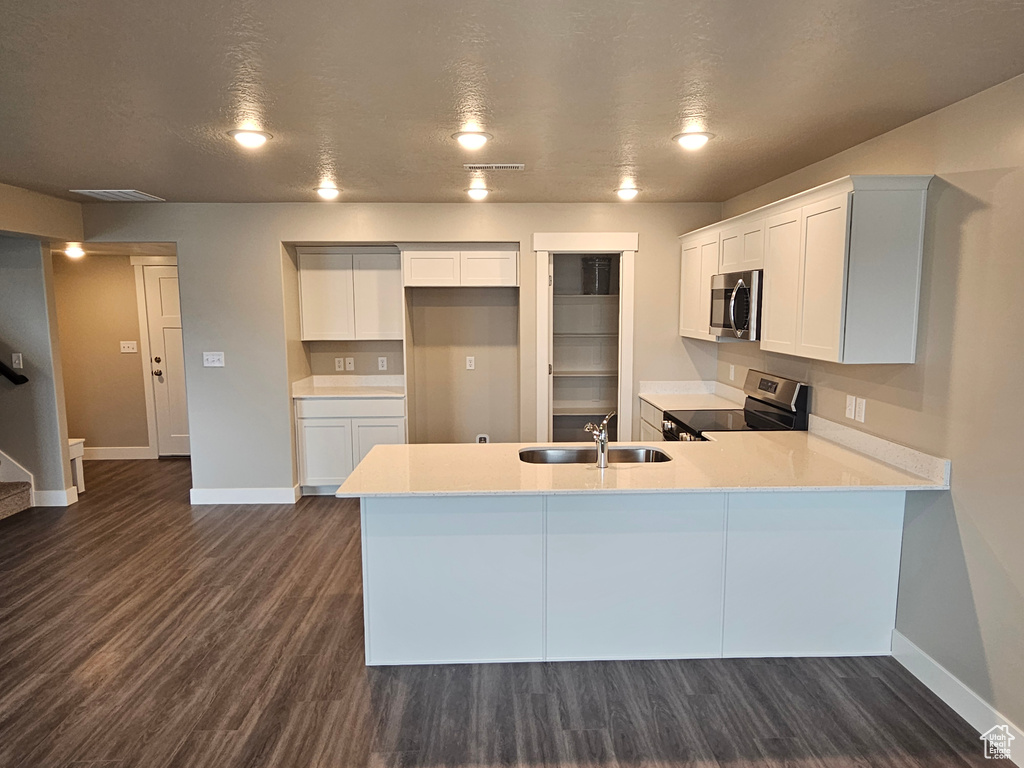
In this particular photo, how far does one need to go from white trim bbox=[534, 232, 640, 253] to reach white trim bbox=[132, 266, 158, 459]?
14.2ft

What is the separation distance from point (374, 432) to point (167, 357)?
293cm

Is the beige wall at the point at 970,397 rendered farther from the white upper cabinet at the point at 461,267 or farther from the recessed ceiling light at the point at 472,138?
the white upper cabinet at the point at 461,267

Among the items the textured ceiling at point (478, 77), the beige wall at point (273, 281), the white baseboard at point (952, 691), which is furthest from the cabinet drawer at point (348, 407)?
the white baseboard at point (952, 691)

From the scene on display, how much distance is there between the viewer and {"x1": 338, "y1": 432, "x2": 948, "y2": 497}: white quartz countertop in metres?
2.41

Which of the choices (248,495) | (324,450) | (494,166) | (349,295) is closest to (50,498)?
(248,495)

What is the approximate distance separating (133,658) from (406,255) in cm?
323

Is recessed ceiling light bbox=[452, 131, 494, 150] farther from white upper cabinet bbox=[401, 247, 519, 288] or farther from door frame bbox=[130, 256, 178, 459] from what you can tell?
door frame bbox=[130, 256, 178, 459]

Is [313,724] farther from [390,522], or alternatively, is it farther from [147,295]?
[147,295]

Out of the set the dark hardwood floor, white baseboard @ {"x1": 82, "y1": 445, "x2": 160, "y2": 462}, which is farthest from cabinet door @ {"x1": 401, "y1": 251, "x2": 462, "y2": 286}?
white baseboard @ {"x1": 82, "y1": 445, "x2": 160, "y2": 462}

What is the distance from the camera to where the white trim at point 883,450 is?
2.41 metres

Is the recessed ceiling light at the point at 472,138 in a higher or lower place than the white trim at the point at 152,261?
higher

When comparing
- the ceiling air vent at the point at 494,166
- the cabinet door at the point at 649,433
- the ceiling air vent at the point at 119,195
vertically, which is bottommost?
the cabinet door at the point at 649,433

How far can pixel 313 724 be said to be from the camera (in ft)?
7.54

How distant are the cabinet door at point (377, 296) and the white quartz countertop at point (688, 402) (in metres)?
2.14
